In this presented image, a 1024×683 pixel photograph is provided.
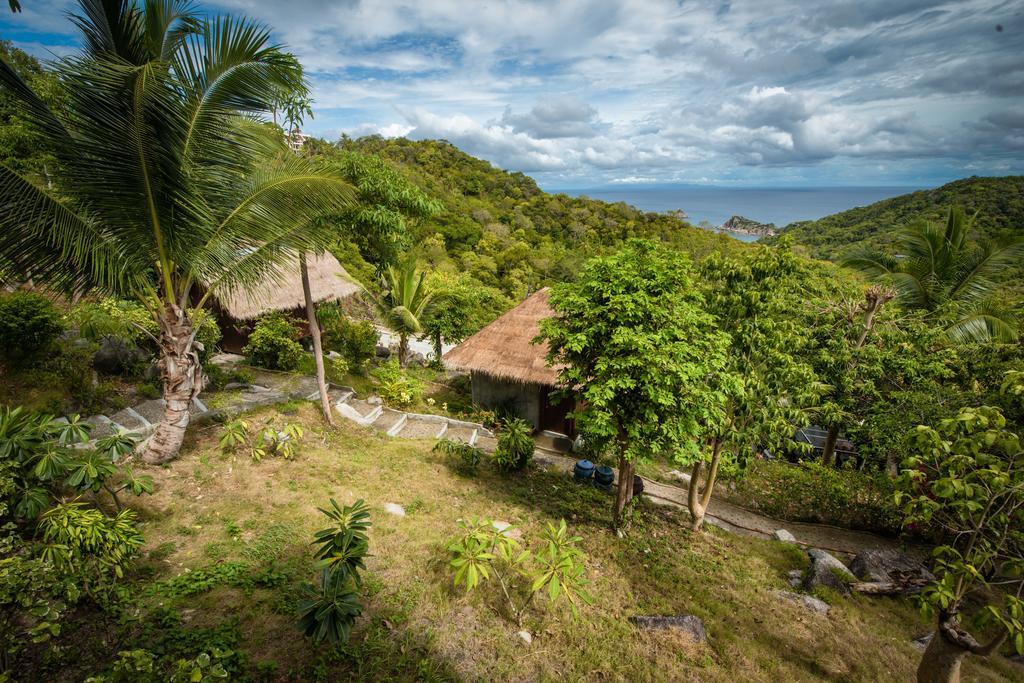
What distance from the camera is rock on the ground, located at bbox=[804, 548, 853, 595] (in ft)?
22.6

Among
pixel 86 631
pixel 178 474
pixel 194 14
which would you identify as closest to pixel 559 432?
pixel 178 474

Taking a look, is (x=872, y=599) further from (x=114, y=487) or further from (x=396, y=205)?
(x=114, y=487)

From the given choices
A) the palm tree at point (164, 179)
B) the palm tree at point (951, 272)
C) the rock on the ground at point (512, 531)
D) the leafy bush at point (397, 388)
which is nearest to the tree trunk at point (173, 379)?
the palm tree at point (164, 179)

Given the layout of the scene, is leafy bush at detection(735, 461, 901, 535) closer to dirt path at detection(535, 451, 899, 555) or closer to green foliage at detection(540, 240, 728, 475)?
dirt path at detection(535, 451, 899, 555)

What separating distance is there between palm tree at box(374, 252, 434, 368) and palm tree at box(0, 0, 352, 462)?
6940mm

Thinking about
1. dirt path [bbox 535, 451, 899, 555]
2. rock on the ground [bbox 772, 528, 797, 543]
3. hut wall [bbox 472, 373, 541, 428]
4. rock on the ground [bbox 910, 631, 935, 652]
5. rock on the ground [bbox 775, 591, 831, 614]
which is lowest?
dirt path [bbox 535, 451, 899, 555]

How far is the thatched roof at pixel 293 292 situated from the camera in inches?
466

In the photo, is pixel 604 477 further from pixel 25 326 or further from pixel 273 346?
pixel 25 326

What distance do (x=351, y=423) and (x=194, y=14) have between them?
295 inches

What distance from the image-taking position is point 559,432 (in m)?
12.4

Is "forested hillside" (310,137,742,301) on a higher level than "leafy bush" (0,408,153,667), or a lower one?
higher

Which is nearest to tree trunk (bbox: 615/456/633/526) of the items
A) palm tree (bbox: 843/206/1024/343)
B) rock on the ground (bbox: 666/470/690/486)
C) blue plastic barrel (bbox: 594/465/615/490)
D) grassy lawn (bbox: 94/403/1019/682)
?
grassy lawn (bbox: 94/403/1019/682)

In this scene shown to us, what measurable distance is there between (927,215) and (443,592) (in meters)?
30.3

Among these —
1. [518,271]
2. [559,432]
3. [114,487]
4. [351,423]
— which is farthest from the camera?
[518,271]
